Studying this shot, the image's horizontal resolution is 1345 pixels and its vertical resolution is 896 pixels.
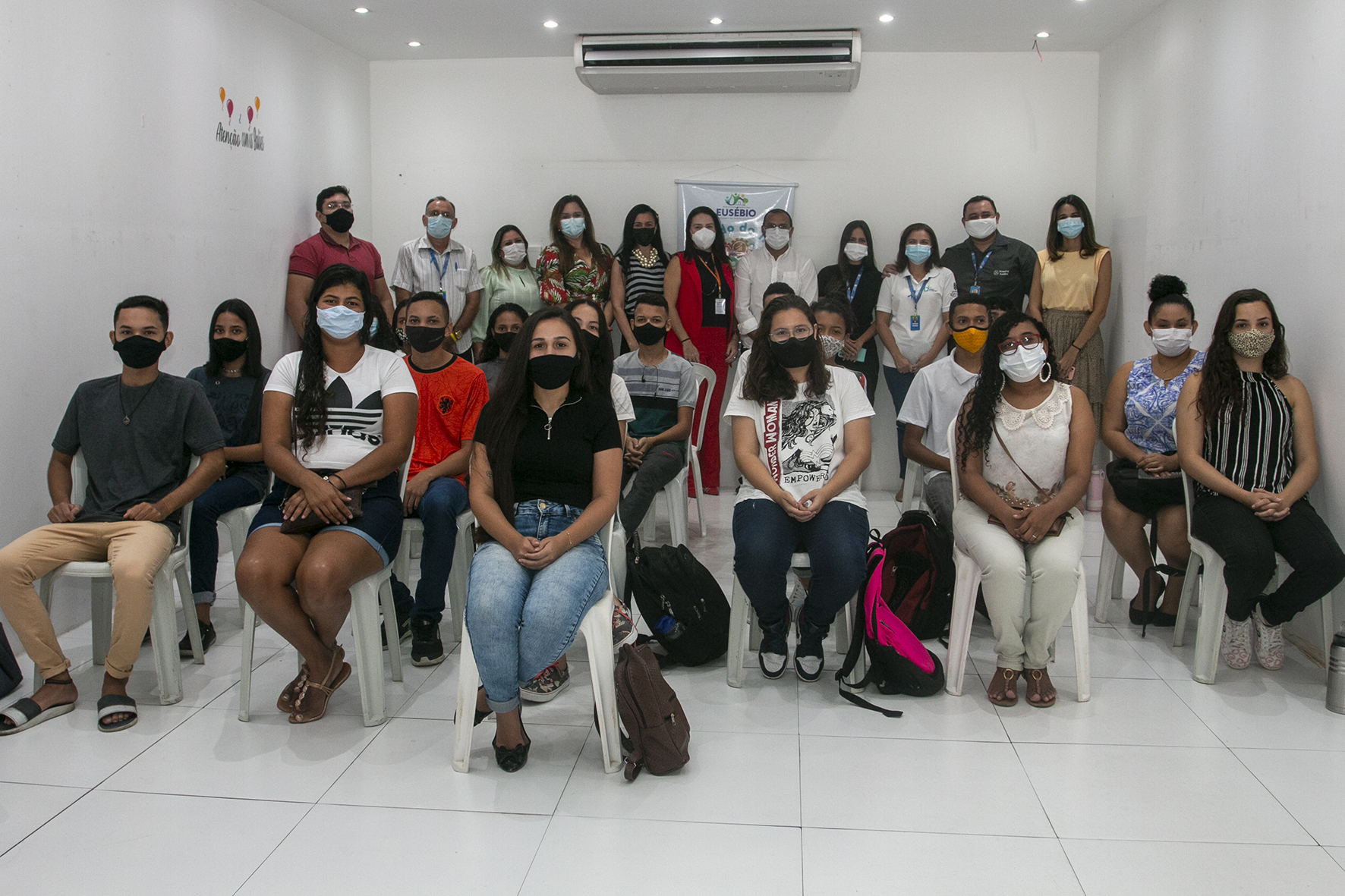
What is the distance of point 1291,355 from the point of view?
12.0 feet

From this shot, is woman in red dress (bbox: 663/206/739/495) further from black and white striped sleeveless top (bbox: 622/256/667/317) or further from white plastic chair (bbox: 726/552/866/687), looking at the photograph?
white plastic chair (bbox: 726/552/866/687)

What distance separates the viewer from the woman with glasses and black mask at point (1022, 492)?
3045mm

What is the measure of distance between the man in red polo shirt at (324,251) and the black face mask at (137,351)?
83.4 inches

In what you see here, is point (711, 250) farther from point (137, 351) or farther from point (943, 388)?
point (137, 351)

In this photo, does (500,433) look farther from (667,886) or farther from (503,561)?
(667,886)

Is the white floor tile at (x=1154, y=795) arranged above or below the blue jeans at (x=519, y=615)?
below

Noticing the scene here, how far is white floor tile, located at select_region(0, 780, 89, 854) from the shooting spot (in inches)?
91.7

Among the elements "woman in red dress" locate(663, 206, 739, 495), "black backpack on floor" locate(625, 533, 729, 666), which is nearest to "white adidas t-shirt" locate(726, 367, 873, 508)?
"black backpack on floor" locate(625, 533, 729, 666)

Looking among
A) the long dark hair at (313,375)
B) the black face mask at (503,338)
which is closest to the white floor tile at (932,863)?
the long dark hair at (313,375)

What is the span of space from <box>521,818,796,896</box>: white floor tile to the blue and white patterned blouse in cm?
228

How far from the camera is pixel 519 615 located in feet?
8.66

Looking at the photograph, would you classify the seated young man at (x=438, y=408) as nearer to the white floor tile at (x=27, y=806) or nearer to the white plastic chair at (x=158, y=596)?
the white plastic chair at (x=158, y=596)

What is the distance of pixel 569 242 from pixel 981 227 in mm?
2431

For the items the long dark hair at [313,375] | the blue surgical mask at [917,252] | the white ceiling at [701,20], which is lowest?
the long dark hair at [313,375]
